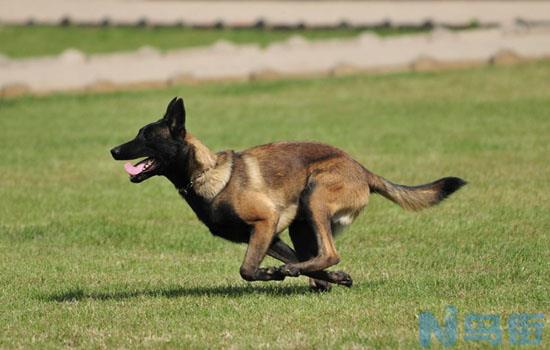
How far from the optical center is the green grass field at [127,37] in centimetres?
3391

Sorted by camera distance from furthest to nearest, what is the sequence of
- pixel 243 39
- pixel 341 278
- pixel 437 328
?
pixel 243 39 < pixel 341 278 < pixel 437 328

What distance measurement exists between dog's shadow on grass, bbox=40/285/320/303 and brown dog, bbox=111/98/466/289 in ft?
1.04

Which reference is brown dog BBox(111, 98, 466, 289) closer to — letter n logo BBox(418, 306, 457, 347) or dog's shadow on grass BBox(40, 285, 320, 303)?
dog's shadow on grass BBox(40, 285, 320, 303)

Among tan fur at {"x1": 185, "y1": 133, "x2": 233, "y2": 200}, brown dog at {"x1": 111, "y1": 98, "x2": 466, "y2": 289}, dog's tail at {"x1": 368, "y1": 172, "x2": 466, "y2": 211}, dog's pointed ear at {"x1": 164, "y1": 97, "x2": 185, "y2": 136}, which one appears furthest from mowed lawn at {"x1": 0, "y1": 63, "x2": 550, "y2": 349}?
dog's pointed ear at {"x1": 164, "y1": 97, "x2": 185, "y2": 136}

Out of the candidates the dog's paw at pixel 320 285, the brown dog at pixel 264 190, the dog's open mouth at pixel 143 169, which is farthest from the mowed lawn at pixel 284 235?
the dog's open mouth at pixel 143 169

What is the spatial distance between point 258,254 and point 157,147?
1175 millimetres

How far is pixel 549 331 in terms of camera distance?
835 centimetres

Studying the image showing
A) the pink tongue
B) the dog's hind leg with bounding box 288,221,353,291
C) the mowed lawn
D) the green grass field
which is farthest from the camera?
the green grass field

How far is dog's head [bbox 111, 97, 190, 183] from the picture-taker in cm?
988

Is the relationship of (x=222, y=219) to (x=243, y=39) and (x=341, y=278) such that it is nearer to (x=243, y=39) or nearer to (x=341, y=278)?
(x=341, y=278)

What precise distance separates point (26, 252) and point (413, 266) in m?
3.92

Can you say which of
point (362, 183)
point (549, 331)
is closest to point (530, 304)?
point (549, 331)

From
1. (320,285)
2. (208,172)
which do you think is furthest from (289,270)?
(208,172)

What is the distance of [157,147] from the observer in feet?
32.5
